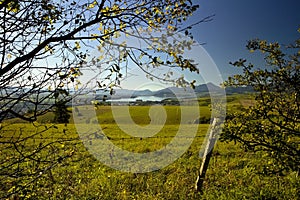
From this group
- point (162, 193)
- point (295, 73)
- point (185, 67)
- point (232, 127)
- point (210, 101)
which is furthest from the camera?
point (162, 193)

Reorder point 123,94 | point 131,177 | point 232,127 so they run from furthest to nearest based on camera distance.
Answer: point 131,177, point 232,127, point 123,94

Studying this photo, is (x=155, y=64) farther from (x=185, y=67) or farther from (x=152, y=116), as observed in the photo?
(x=152, y=116)

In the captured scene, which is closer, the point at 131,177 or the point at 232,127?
the point at 232,127

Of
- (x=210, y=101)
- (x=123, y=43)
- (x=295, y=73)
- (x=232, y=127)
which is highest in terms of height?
(x=123, y=43)

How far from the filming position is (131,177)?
353 inches

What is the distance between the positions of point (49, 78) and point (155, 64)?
1085 millimetres

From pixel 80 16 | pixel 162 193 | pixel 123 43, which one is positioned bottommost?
pixel 162 193

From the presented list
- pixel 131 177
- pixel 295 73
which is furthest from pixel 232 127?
pixel 131 177

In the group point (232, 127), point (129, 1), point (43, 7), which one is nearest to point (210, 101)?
point (232, 127)

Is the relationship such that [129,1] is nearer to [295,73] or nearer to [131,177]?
[295,73]

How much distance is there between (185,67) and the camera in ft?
9.34

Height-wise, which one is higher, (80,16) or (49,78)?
(80,16)

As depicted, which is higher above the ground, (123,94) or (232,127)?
(123,94)

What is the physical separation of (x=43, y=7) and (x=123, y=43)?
942mm
